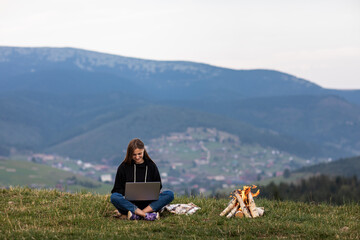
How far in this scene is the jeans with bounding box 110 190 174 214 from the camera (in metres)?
12.8

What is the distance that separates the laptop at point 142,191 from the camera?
1291cm

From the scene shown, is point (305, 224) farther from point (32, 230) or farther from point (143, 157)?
point (32, 230)

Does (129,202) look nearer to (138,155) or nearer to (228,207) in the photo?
(138,155)

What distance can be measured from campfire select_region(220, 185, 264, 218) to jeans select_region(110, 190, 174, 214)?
1468 millimetres

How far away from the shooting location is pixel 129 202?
42.0 ft

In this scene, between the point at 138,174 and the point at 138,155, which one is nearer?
the point at 138,155

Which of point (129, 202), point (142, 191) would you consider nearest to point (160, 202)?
point (142, 191)

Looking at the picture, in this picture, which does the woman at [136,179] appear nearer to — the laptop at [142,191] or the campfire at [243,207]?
the laptop at [142,191]

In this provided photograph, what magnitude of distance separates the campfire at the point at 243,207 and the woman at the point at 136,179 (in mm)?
1580

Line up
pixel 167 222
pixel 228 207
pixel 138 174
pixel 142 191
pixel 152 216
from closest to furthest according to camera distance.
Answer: pixel 167 222
pixel 152 216
pixel 228 207
pixel 142 191
pixel 138 174

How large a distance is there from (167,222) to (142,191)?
124 cm

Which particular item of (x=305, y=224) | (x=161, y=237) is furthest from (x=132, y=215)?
(x=305, y=224)

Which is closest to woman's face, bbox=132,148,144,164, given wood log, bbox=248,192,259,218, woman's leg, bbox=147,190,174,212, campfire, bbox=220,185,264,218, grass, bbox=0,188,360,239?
woman's leg, bbox=147,190,174,212

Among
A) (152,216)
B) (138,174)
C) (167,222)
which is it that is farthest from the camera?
(138,174)
